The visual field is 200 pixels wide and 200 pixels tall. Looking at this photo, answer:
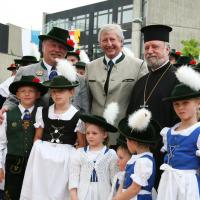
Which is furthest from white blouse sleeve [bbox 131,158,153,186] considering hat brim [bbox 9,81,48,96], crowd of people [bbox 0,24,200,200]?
hat brim [bbox 9,81,48,96]

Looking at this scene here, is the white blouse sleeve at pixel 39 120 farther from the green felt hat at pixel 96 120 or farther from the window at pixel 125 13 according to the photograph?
the window at pixel 125 13

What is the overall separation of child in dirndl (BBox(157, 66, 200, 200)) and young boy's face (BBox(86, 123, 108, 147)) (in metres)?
0.78

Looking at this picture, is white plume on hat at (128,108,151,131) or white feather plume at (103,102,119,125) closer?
white plume on hat at (128,108,151,131)

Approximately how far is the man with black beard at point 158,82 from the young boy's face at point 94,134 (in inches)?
22.5

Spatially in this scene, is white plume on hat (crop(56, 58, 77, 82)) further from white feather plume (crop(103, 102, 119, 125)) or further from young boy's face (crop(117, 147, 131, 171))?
young boy's face (crop(117, 147, 131, 171))

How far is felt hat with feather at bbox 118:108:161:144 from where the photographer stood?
4.03m

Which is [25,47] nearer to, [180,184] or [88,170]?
[88,170]

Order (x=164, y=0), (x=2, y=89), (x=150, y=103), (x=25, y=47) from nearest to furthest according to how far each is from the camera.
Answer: (x=150, y=103), (x=2, y=89), (x=25, y=47), (x=164, y=0)

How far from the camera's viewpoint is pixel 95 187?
4328 millimetres

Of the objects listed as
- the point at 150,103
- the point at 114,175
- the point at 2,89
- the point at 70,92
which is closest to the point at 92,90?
the point at 70,92

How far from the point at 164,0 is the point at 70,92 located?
22.4 meters

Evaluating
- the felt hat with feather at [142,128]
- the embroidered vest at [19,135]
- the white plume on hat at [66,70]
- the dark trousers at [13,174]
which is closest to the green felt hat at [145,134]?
the felt hat with feather at [142,128]

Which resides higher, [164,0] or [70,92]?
[164,0]

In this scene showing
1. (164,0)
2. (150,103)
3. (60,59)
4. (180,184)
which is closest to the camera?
(180,184)
